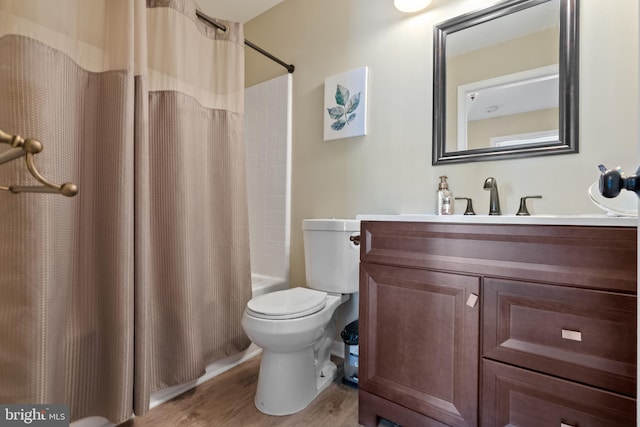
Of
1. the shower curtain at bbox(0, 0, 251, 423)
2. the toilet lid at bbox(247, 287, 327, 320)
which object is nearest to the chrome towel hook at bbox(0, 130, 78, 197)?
the shower curtain at bbox(0, 0, 251, 423)

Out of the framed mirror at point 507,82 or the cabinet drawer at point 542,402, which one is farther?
the framed mirror at point 507,82

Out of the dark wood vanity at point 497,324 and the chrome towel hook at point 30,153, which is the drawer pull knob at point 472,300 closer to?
the dark wood vanity at point 497,324

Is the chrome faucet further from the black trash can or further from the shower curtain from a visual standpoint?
the shower curtain

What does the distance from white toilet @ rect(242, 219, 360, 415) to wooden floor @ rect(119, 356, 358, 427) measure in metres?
0.05

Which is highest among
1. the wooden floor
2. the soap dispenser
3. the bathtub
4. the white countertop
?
the soap dispenser

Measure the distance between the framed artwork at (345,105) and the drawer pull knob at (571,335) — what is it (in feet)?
4.21

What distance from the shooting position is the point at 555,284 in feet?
2.96

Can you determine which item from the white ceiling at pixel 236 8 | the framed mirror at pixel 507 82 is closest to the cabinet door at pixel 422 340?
the framed mirror at pixel 507 82

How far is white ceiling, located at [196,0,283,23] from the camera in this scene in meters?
2.23

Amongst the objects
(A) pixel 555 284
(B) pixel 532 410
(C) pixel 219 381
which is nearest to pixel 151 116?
(C) pixel 219 381

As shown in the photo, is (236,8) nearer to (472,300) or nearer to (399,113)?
(399,113)

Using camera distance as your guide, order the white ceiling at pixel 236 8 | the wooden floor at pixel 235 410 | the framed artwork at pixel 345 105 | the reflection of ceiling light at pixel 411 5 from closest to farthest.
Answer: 1. the wooden floor at pixel 235 410
2. the reflection of ceiling light at pixel 411 5
3. the framed artwork at pixel 345 105
4. the white ceiling at pixel 236 8

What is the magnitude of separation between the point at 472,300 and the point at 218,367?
54.0 inches

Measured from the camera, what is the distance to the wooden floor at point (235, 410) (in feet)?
4.30
